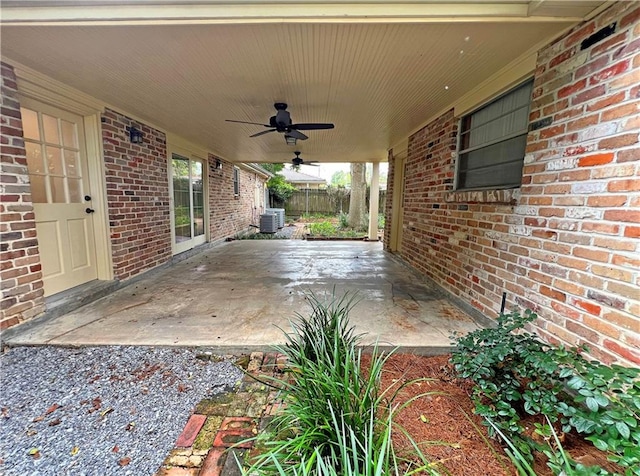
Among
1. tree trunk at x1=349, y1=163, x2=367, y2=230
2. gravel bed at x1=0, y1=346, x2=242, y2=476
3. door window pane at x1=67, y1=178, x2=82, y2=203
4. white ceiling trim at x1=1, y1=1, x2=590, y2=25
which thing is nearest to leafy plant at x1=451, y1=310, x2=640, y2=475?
gravel bed at x1=0, y1=346, x2=242, y2=476

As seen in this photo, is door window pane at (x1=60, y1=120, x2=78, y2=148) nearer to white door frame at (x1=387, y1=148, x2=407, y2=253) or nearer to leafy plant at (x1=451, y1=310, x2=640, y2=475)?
leafy plant at (x1=451, y1=310, x2=640, y2=475)

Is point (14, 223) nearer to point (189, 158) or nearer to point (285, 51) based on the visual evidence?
point (285, 51)

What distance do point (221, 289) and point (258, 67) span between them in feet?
8.44

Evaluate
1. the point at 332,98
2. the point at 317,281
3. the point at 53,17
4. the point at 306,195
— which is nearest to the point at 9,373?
the point at 53,17

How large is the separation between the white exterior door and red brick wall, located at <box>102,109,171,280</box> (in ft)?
0.84

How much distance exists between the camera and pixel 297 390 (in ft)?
4.40

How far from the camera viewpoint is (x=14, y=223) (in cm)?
237

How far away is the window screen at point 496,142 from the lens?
2412 millimetres

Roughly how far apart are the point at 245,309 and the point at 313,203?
1423 cm

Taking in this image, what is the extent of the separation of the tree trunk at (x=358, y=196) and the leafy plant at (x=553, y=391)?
28.5 ft

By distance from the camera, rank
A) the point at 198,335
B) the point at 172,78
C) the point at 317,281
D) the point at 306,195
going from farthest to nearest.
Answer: the point at 306,195 → the point at 317,281 → the point at 172,78 → the point at 198,335

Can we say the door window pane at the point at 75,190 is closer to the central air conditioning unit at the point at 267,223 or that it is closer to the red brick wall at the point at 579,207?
the red brick wall at the point at 579,207

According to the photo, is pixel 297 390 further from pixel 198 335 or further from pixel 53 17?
pixel 53 17

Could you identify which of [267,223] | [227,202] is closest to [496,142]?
[227,202]
